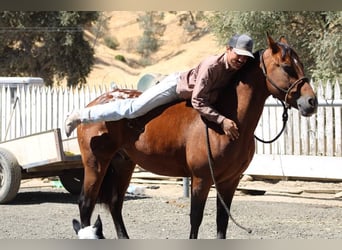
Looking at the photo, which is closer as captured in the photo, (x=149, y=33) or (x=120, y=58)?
(x=120, y=58)

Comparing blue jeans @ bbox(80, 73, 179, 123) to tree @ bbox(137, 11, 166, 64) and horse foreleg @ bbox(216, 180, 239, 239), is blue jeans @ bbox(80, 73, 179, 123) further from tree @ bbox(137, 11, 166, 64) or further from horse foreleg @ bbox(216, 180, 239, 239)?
tree @ bbox(137, 11, 166, 64)

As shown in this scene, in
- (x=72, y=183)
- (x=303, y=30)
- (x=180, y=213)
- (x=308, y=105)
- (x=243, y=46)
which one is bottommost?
(x=180, y=213)

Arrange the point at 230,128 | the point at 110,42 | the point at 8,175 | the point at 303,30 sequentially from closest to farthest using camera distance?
the point at 230,128
the point at 8,175
the point at 303,30
the point at 110,42

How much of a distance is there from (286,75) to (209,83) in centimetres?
62

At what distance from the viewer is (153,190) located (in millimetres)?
11820

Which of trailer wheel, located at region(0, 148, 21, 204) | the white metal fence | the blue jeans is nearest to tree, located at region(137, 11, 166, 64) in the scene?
the white metal fence

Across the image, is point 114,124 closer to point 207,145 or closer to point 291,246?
point 207,145

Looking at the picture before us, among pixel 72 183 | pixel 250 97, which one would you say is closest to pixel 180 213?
pixel 72 183

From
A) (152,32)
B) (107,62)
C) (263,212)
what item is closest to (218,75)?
(263,212)

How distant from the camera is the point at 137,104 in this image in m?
6.18

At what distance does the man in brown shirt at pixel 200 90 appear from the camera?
18.2 feet

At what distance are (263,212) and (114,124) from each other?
3.56 m

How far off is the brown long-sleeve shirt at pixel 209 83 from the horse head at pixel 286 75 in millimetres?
351

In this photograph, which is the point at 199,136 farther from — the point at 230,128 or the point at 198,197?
the point at 198,197
